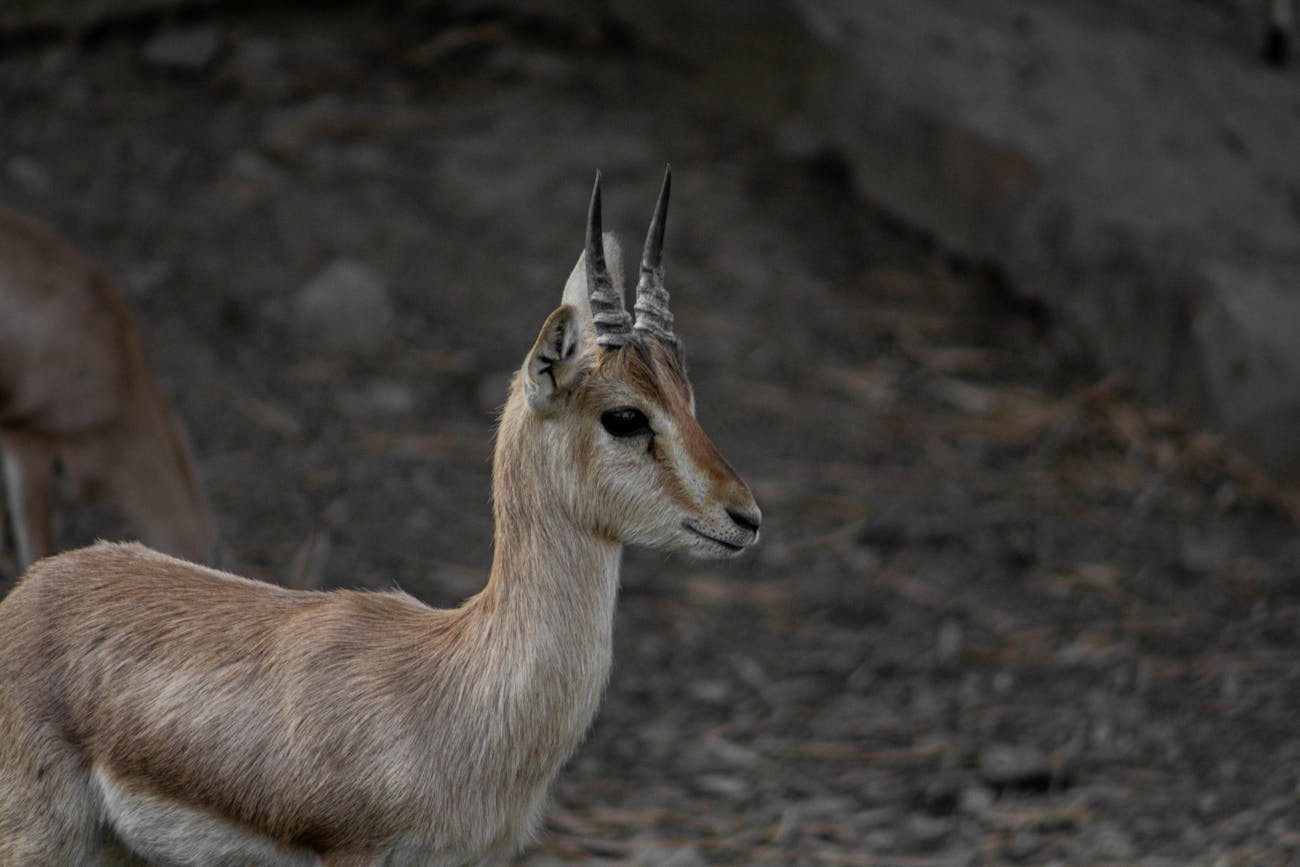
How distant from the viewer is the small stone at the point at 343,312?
841 cm

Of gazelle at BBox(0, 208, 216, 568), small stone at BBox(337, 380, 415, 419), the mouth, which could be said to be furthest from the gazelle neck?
small stone at BBox(337, 380, 415, 419)

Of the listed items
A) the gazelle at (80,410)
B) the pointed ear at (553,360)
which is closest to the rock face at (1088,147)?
the gazelle at (80,410)

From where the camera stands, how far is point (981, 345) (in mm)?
8953

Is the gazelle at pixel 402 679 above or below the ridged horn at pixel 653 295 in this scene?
below

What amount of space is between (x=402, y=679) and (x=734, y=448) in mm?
4533

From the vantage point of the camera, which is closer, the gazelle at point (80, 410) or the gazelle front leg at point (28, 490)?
the gazelle front leg at point (28, 490)

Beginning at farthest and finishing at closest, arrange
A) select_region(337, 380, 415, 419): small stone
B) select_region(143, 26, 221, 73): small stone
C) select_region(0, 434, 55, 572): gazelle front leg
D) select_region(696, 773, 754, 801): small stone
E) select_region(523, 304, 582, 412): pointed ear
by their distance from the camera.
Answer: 1. select_region(143, 26, 221, 73): small stone
2. select_region(337, 380, 415, 419): small stone
3. select_region(0, 434, 55, 572): gazelle front leg
4. select_region(696, 773, 754, 801): small stone
5. select_region(523, 304, 582, 412): pointed ear

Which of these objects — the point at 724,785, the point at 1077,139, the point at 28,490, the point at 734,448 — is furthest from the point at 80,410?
the point at 1077,139

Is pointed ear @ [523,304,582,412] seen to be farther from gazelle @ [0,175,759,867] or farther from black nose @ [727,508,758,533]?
black nose @ [727,508,758,533]

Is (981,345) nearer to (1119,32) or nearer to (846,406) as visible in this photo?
(846,406)

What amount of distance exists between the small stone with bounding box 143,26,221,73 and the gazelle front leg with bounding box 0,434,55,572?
3.52m

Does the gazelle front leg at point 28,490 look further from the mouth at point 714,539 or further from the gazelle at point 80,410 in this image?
the mouth at point 714,539

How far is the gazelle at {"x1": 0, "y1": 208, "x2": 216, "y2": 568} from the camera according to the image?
6.43m

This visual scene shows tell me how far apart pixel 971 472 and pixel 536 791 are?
15.6ft
